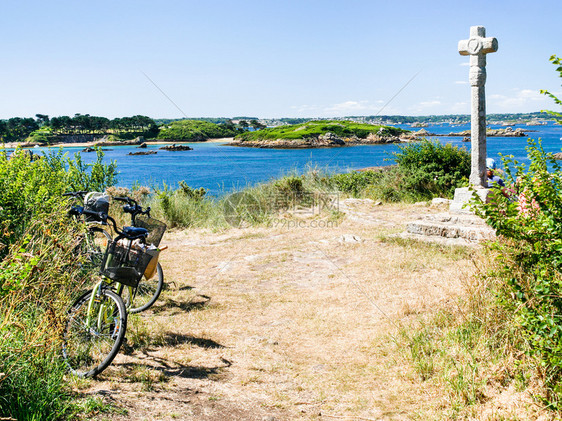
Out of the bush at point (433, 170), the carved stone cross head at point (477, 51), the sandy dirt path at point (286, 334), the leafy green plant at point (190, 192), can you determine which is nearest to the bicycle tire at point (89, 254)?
the sandy dirt path at point (286, 334)

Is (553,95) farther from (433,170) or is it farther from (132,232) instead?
(433,170)

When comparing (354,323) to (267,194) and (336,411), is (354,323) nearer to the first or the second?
(336,411)

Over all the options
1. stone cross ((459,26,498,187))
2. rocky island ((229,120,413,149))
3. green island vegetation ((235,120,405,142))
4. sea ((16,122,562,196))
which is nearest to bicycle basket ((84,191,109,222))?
stone cross ((459,26,498,187))

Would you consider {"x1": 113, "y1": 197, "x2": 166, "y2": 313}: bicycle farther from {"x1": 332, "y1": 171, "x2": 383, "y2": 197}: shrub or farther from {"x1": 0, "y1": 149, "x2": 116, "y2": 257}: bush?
{"x1": 332, "y1": 171, "x2": 383, "y2": 197}: shrub

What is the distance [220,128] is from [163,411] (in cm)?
12421

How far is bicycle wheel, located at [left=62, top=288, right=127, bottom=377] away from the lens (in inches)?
133

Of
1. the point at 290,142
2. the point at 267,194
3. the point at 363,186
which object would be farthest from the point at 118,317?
the point at 290,142

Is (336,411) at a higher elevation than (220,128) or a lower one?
lower

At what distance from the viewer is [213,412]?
9.65 feet

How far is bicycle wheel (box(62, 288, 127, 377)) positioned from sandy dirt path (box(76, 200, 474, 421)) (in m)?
0.18

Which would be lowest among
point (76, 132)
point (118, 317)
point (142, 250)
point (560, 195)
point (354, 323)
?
point (354, 323)

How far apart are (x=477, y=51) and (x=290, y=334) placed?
742 cm

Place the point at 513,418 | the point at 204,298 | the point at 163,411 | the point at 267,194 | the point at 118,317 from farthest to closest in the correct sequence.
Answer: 1. the point at 267,194
2. the point at 204,298
3. the point at 118,317
4. the point at 163,411
5. the point at 513,418

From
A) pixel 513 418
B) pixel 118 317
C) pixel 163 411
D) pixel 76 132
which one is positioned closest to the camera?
pixel 513 418
